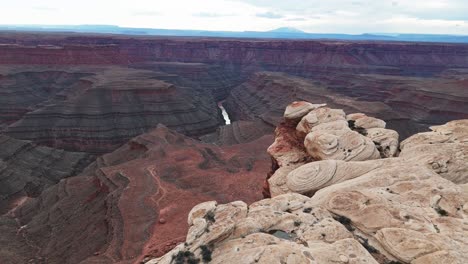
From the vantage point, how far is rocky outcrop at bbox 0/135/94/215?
39.9 m

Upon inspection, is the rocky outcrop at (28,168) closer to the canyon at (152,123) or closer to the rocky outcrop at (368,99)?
the canyon at (152,123)

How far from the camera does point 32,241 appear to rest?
29.4 metres

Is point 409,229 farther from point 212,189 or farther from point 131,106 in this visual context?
point 131,106

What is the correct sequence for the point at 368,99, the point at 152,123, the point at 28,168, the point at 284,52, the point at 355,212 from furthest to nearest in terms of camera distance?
the point at 284,52
the point at 368,99
the point at 152,123
the point at 28,168
the point at 355,212

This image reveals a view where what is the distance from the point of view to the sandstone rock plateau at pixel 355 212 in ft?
34.1

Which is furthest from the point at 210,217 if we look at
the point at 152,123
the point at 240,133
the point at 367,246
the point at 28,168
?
the point at 152,123

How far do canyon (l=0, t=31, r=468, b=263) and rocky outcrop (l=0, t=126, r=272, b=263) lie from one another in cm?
13

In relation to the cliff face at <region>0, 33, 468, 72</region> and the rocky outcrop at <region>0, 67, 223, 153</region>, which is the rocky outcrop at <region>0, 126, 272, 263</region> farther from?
the cliff face at <region>0, 33, 468, 72</region>

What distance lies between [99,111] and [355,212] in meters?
61.3

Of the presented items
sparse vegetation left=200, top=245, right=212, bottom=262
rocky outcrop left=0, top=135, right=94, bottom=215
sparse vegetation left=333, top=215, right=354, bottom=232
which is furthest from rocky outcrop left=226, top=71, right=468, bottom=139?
sparse vegetation left=200, top=245, right=212, bottom=262

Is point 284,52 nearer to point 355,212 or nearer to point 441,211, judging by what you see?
point 441,211

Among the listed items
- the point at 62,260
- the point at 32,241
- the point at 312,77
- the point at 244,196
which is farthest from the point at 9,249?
the point at 312,77

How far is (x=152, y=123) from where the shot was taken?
68.8 metres

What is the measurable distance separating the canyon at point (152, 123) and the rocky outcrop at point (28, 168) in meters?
0.18
